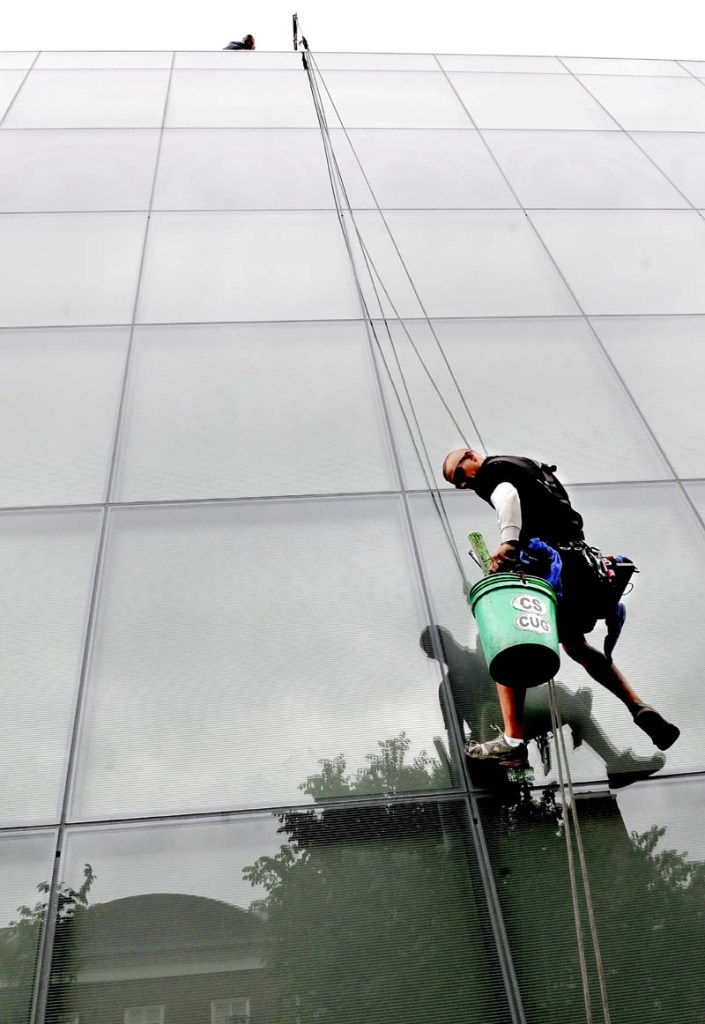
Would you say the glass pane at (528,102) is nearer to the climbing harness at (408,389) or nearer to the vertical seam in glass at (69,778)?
the climbing harness at (408,389)

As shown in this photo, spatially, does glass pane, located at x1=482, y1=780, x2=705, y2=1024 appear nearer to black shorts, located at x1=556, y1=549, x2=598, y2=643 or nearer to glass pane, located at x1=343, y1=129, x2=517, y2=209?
black shorts, located at x1=556, y1=549, x2=598, y2=643

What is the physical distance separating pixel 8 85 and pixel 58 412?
7.06 metres

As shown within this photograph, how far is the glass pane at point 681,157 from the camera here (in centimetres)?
994

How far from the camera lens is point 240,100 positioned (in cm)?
1134

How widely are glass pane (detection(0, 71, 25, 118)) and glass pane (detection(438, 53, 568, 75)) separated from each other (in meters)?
5.68

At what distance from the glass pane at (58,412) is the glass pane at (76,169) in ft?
8.03

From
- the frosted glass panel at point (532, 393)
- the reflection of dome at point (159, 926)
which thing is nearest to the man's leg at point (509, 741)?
the reflection of dome at point (159, 926)

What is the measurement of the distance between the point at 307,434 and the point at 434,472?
3.24 feet

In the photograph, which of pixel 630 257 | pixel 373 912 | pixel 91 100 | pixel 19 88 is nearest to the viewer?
pixel 373 912

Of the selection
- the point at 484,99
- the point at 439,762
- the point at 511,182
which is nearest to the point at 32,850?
the point at 439,762

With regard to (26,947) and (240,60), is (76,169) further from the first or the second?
(26,947)

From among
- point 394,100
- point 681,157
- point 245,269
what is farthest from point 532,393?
point 394,100

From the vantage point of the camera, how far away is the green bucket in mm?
3857

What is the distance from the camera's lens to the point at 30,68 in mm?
12078
